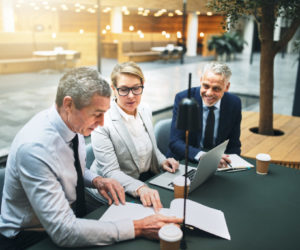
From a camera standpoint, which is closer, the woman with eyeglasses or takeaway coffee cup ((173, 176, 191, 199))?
takeaway coffee cup ((173, 176, 191, 199))

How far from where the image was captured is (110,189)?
5.32 feet

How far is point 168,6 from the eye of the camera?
5.45 m

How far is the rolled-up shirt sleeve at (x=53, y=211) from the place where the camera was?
122 centimetres

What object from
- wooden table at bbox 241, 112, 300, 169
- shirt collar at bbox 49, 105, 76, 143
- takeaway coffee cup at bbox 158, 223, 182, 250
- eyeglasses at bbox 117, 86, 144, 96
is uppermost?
eyeglasses at bbox 117, 86, 144, 96

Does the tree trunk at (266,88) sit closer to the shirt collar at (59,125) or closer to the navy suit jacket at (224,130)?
the navy suit jacket at (224,130)

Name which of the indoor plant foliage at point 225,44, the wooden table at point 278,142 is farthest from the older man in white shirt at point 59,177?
the indoor plant foliage at point 225,44

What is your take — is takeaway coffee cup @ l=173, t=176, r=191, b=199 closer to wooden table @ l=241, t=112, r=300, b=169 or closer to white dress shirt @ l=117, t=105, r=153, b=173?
white dress shirt @ l=117, t=105, r=153, b=173

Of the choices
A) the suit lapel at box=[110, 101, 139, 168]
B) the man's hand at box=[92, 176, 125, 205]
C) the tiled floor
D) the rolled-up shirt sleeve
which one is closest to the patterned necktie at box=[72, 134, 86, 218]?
the man's hand at box=[92, 176, 125, 205]

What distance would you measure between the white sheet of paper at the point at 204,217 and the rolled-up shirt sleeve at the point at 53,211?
259 mm

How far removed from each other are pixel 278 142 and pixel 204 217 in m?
2.42

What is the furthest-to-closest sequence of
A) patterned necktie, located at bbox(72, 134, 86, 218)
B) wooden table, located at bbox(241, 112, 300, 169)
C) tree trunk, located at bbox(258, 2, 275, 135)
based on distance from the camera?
tree trunk, located at bbox(258, 2, 275, 135), wooden table, located at bbox(241, 112, 300, 169), patterned necktie, located at bbox(72, 134, 86, 218)

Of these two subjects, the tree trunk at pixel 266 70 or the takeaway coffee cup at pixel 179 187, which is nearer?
the takeaway coffee cup at pixel 179 187

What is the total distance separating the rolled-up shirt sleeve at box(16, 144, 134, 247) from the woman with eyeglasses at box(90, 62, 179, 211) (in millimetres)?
574

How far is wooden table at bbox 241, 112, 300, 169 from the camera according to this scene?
3017 millimetres
